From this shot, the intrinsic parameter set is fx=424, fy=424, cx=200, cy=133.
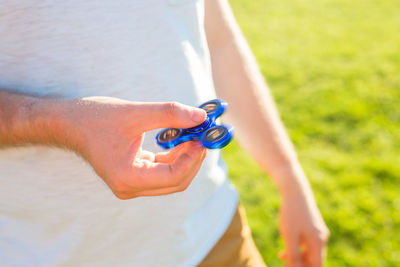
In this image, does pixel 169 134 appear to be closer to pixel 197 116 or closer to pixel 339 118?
pixel 197 116

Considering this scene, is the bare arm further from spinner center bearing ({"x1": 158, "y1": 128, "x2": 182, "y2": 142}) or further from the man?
spinner center bearing ({"x1": 158, "y1": 128, "x2": 182, "y2": 142})

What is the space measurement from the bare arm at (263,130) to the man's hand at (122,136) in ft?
2.59

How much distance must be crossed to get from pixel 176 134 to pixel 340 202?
10.1ft

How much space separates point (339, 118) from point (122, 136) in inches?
174

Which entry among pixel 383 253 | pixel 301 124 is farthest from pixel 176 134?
pixel 301 124

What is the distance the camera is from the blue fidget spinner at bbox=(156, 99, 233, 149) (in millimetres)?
1155

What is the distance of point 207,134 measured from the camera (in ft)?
3.85

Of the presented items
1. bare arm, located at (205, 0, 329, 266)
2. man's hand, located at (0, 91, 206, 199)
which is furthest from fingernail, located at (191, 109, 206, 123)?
bare arm, located at (205, 0, 329, 266)

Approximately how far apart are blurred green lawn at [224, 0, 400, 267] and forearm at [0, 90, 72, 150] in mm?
2737

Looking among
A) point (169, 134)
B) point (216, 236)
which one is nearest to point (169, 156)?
point (169, 134)

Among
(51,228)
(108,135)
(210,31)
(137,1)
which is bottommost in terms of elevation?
(51,228)

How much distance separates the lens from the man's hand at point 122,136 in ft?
3.37

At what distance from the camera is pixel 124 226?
1409mm

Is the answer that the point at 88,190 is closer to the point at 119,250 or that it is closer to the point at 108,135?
the point at 119,250
